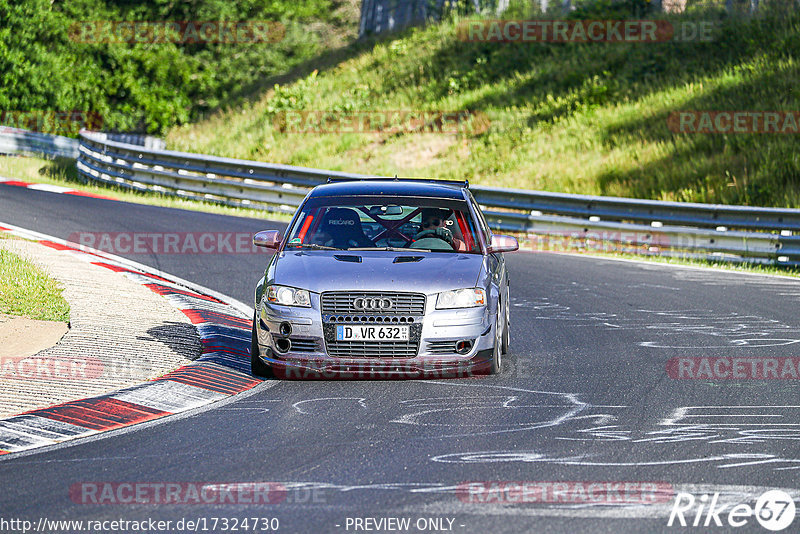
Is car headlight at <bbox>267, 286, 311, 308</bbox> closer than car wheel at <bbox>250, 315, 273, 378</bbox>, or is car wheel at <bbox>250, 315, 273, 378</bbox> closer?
car headlight at <bbox>267, 286, 311, 308</bbox>

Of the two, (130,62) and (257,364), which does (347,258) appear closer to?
(257,364)

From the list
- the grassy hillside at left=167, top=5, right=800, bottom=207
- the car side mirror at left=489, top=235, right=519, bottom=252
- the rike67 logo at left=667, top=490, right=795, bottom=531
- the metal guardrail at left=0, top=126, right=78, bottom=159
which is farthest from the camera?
the metal guardrail at left=0, top=126, right=78, bottom=159

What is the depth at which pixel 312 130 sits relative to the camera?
35.2 metres

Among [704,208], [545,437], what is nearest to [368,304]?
[545,437]

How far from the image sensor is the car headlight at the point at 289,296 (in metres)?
8.63

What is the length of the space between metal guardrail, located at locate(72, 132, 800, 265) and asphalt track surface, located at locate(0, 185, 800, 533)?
6.99 meters

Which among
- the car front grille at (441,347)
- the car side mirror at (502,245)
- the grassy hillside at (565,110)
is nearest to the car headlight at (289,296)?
the car front grille at (441,347)

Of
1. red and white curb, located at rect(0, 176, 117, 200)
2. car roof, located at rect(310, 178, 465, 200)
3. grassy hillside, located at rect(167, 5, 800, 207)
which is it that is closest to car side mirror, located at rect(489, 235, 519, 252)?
car roof, located at rect(310, 178, 465, 200)

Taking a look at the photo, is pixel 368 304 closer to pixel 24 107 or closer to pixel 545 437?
pixel 545 437

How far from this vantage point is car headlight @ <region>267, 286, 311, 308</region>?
28.3ft

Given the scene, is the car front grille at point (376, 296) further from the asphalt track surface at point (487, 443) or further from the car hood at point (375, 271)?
the asphalt track surface at point (487, 443)

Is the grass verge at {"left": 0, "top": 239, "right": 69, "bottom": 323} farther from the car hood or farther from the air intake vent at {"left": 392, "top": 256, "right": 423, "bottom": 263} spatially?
the air intake vent at {"left": 392, "top": 256, "right": 423, "bottom": 263}

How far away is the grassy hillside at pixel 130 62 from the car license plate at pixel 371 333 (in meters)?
35.2

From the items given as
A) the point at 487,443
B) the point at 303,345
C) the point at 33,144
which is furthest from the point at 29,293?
the point at 33,144
